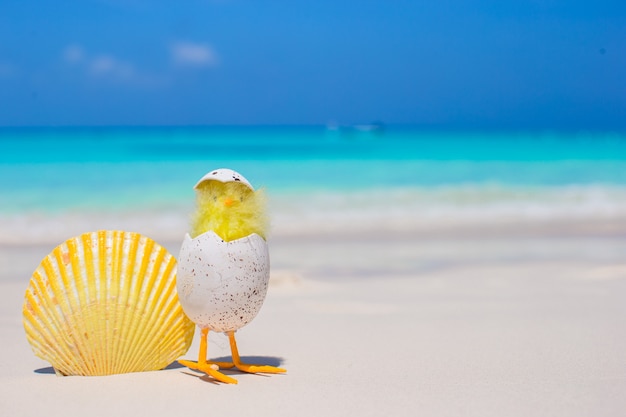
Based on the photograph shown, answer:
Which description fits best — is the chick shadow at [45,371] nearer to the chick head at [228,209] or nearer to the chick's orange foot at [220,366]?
the chick's orange foot at [220,366]

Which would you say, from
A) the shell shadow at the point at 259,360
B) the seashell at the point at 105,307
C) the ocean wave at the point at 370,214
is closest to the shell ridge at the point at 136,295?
the seashell at the point at 105,307


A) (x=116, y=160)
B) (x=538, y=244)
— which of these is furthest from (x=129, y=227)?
(x=116, y=160)

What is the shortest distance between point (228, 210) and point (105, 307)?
2.44 feet

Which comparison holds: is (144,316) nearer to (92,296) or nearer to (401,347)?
(92,296)

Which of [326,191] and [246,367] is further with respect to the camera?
[326,191]

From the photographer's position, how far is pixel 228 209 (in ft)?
10.9

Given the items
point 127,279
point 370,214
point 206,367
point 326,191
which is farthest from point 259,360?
point 326,191

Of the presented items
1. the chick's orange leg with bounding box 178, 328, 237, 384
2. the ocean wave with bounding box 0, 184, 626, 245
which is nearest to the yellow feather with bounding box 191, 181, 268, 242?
the chick's orange leg with bounding box 178, 328, 237, 384

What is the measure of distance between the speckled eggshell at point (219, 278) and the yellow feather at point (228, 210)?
0.15 ft

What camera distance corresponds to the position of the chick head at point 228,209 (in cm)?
333

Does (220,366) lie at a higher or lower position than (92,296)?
lower

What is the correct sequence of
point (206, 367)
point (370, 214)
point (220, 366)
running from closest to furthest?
point (206, 367) → point (220, 366) → point (370, 214)

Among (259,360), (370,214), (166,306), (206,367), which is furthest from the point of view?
(370,214)

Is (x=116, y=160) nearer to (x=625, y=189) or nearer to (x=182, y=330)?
(x=625, y=189)
